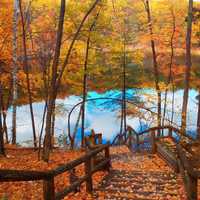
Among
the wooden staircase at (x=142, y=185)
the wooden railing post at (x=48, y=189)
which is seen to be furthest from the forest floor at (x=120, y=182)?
the wooden railing post at (x=48, y=189)

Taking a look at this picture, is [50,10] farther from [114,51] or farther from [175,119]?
[175,119]

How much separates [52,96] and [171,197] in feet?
21.7

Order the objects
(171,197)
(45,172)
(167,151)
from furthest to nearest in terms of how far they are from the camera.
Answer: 1. (167,151)
2. (171,197)
3. (45,172)

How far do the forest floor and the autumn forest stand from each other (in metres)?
0.03

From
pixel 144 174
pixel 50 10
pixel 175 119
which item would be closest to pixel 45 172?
pixel 144 174

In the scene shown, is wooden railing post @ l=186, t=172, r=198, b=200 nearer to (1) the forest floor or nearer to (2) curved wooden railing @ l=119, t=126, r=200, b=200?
(2) curved wooden railing @ l=119, t=126, r=200, b=200

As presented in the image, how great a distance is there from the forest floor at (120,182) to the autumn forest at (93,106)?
0.03 metres

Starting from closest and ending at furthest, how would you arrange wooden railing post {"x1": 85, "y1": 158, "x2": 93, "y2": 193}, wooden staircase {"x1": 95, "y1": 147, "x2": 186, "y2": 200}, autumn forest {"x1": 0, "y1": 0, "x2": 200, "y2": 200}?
wooden staircase {"x1": 95, "y1": 147, "x2": 186, "y2": 200}, wooden railing post {"x1": 85, "y1": 158, "x2": 93, "y2": 193}, autumn forest {"x1": 0, "y1": 0, "x2": 200, "y2": 200}

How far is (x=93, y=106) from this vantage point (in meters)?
42.1

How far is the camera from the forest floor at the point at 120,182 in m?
8.41

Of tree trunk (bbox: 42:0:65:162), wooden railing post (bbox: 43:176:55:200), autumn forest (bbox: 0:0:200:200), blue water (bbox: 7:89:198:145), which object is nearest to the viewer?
wooden railing post (bbox: 43:176:55:200)

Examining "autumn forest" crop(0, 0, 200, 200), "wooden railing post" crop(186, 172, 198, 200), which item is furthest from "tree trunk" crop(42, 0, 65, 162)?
"wooden railing post" crop(186, 172, 198, 200)

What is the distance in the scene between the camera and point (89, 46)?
2369cm

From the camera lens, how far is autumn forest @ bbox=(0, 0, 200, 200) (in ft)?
29.1
